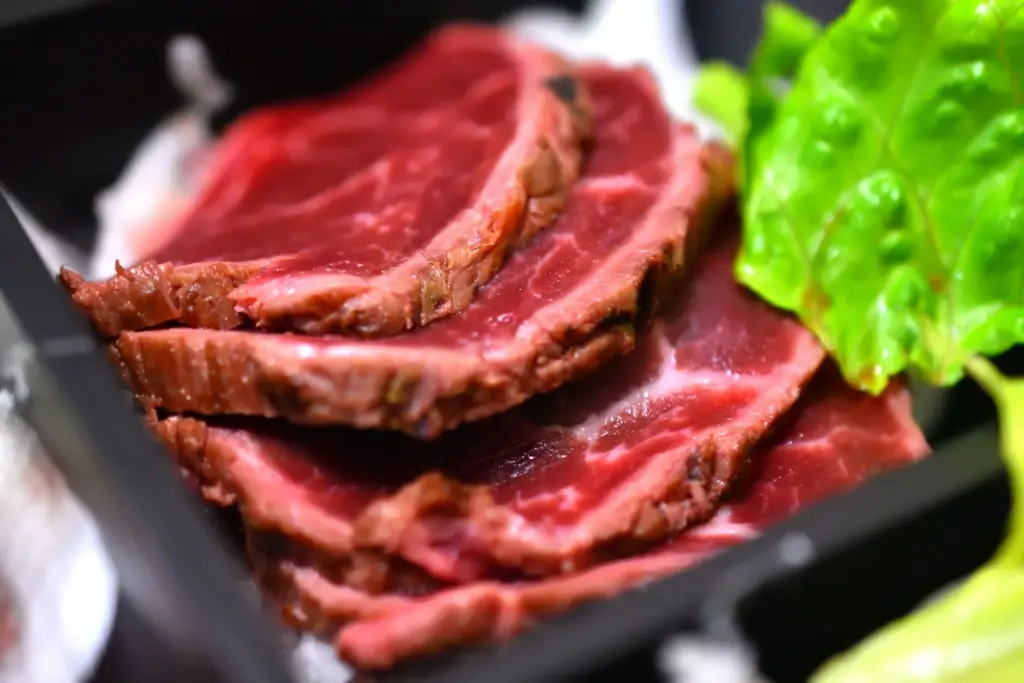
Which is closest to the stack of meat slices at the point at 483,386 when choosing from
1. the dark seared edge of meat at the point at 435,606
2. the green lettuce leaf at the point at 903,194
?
the dark seared edge of meat at the point at 435,606

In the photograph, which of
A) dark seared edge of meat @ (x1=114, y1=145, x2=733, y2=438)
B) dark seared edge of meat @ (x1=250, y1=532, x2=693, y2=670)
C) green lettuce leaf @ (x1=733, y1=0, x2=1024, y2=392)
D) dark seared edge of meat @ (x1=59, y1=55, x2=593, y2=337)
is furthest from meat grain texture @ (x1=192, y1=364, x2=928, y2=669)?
dark seared edge of meat @ (x1=59, y1=55, x2=593, y2=337)

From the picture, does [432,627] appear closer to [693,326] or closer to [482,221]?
[482,221]

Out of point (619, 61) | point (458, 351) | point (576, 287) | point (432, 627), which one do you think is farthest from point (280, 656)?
point (619, 61)

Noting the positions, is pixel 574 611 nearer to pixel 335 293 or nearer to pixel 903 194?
pixel 335 293

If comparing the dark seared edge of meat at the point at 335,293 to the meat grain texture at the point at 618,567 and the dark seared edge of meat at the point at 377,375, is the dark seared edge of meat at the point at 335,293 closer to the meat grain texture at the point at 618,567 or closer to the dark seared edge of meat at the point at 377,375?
the dark seared edge of meat at the point at 377,375

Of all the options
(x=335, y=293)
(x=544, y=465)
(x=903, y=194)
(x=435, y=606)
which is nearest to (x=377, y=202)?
(x=335, y=293)
